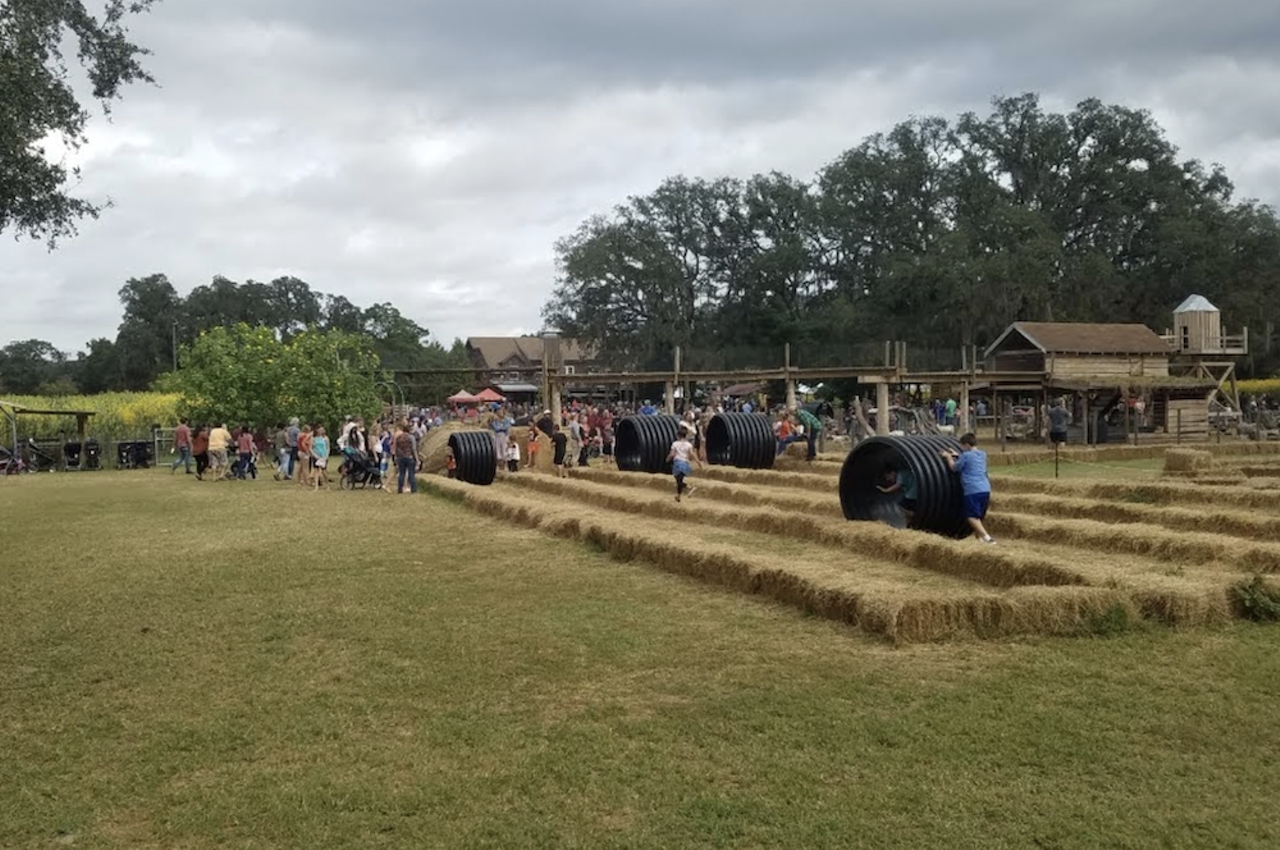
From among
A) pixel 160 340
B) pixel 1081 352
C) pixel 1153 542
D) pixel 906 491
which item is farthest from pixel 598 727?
pixel 160 340

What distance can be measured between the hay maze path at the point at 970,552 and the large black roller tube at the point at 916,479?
70 cm

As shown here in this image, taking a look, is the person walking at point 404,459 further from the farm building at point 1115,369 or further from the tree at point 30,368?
the tree at point 30,368

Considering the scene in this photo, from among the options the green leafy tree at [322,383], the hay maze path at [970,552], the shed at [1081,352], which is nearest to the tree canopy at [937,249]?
the shed at [1081,352]

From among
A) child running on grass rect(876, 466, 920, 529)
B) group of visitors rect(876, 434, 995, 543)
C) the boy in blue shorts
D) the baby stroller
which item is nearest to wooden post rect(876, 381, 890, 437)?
the baby stroller

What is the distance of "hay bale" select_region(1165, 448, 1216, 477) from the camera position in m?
22.4

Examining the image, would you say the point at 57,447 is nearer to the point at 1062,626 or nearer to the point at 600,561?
the point at 600,561

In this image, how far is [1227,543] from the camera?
11188 mm

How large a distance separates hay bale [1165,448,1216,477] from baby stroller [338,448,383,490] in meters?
17.3

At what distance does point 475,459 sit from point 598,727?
62.0 feet

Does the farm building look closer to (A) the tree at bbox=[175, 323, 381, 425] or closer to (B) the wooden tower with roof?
(B) the wooden tower with roof

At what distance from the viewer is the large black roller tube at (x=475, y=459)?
24578 mm

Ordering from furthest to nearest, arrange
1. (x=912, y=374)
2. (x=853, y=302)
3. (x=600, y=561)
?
(x=853, y=302) < (x=912, y=374) < (x=600, y=561)

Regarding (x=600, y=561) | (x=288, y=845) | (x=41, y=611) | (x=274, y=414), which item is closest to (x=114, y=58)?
(x=41, y=611)

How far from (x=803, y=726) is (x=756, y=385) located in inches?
2527
